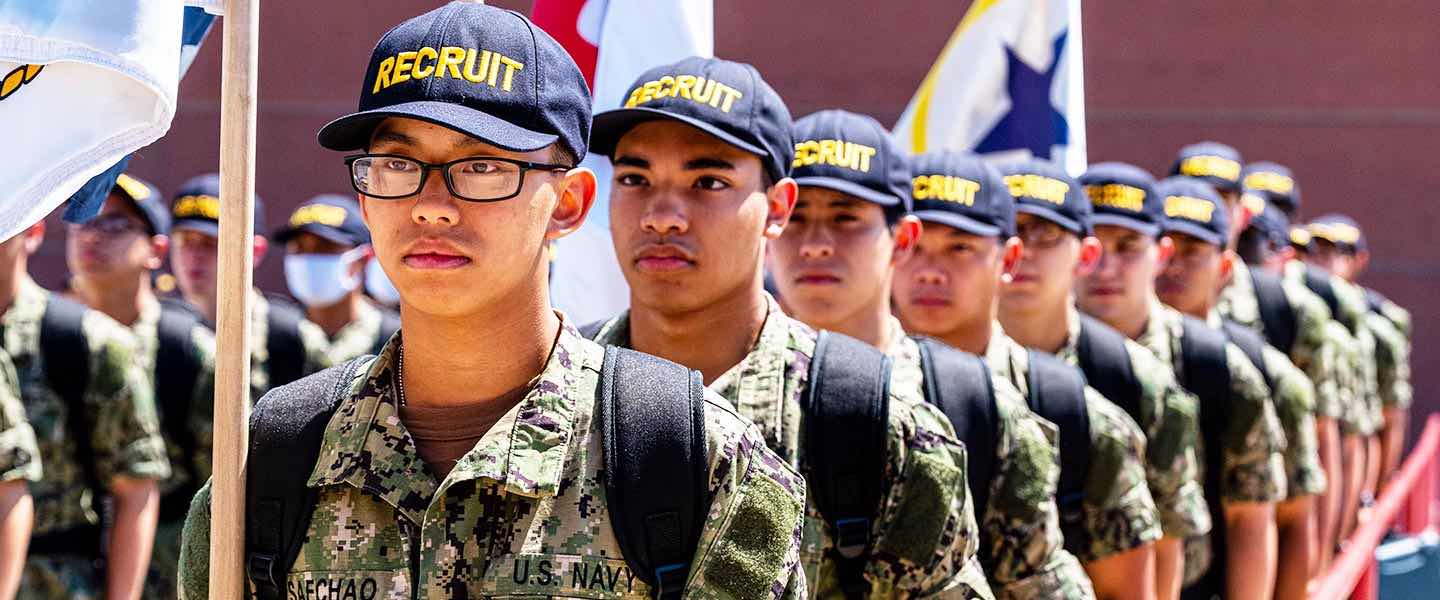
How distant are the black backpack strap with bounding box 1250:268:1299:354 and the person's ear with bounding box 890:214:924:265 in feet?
16.7

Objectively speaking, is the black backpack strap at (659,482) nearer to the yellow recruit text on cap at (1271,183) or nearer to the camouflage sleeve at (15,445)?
the camouflage sleeve at (15,445)

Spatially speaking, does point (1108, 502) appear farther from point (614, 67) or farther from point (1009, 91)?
point (1009, 91)

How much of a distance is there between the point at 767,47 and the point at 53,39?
1459 centimetres

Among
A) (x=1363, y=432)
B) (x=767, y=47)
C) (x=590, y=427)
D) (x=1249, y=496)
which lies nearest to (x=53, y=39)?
(x=590, y=427)

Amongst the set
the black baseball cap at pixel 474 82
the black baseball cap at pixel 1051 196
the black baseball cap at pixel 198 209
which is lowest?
the black baseball cap at pixel 474 82

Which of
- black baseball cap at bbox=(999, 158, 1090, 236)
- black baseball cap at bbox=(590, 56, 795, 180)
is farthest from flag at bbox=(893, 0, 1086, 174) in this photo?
black baseball cap at bbox=(590, 56, 795, 180)

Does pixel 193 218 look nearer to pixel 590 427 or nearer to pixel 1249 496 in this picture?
pixel 1249 496

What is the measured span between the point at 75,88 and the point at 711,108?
1.14m

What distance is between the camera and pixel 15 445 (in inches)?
184

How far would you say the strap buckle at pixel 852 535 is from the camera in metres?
3.24

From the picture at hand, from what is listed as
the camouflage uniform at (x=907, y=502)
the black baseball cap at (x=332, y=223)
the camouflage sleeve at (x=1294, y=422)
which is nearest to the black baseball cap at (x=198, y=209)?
the black baseball cap at (x=332, y=223)

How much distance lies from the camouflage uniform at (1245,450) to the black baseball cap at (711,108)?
2.83 metres

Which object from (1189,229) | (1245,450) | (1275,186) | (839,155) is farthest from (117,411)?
(1275,186)

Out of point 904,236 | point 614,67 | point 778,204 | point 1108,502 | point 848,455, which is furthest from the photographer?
point 614,67
